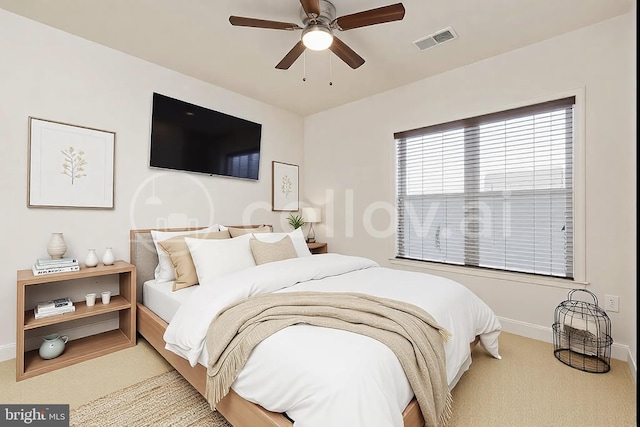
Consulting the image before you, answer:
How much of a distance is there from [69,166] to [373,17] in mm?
2665

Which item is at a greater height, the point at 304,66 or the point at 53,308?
the point at 304,66

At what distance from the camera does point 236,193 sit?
3.79m

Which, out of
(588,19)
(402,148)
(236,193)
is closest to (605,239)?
(588,19)

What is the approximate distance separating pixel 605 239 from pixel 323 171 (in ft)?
10.2

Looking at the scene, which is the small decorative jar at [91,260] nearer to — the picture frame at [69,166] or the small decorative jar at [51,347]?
the picture frame at [69,166]

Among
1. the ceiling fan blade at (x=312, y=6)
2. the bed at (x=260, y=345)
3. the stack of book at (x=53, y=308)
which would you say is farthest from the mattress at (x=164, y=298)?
the ceiling fan blade at (x=312, y=6)

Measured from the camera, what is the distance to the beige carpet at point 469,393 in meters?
1.69

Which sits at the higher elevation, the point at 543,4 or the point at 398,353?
the point at 543,4

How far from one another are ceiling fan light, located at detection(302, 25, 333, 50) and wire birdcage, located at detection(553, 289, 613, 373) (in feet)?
9.06

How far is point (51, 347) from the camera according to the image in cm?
227

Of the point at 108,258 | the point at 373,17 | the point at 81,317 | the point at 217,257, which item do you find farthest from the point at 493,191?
the point at 81,317

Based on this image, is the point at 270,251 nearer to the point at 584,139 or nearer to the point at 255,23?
the point at 255,23

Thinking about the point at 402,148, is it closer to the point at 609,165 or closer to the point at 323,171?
the point at 323,171

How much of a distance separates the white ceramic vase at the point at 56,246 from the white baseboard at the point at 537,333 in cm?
389
